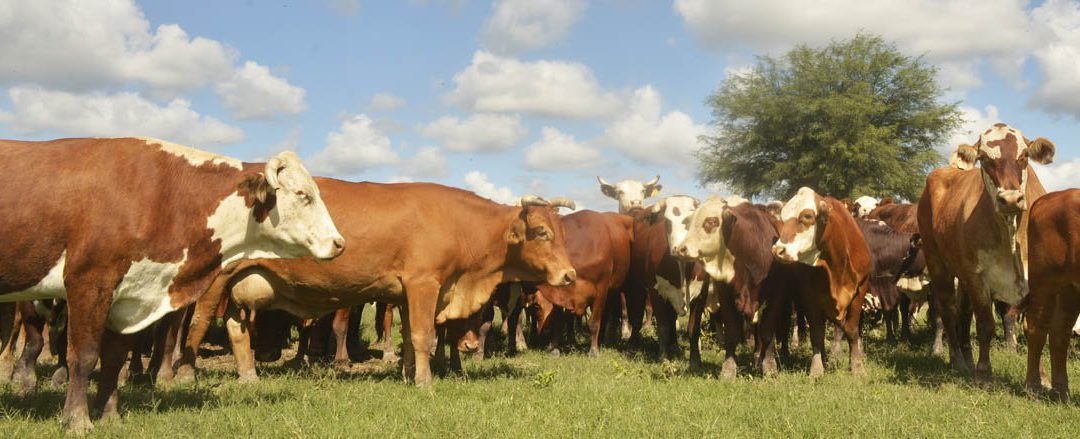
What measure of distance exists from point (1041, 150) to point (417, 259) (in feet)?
20.1

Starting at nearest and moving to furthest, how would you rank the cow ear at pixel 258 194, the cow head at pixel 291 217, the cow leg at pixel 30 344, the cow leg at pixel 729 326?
the cow ear at pixel 258 194 → the cow head at pixel 291 217 → the cow leg at pixel 30 344 → the cow leg at pixel 729 326

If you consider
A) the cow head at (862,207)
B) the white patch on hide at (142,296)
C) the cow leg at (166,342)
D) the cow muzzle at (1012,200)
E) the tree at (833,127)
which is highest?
the tree at (833,127)

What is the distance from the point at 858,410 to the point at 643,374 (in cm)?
280

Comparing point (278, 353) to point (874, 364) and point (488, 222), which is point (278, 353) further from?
point (874, 364)

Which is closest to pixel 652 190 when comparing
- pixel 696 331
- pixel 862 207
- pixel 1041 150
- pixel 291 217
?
pixel 862 207

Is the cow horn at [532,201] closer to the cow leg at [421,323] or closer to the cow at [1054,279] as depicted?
the cow leg at [421,323]

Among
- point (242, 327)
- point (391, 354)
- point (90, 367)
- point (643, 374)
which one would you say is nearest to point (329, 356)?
point (391, 354)

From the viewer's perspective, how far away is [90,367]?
588 centimetres

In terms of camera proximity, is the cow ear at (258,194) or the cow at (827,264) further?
the cow at (827,264)

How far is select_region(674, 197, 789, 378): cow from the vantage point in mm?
9109

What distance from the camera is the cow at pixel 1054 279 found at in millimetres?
6953

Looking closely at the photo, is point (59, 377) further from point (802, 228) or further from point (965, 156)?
point (965, 156)

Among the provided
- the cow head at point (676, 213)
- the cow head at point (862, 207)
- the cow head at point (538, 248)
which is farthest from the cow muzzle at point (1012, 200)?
the cow head at point (862, 207)

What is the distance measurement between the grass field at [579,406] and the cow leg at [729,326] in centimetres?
19
